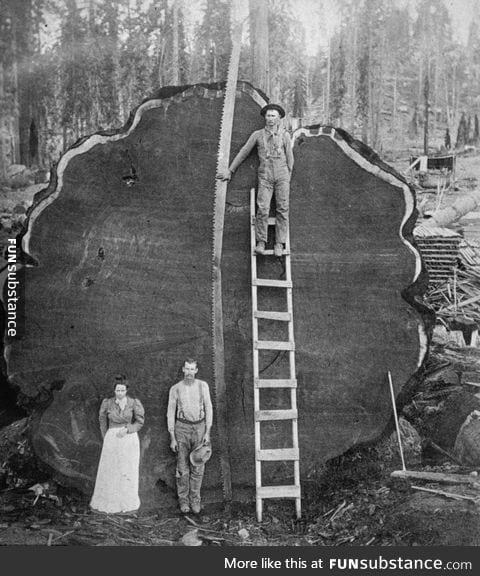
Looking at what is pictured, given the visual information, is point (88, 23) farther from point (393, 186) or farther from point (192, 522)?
point (192, 522)

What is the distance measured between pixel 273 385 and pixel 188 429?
671 millimetres

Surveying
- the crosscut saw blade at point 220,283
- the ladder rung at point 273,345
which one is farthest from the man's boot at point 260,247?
the ladder rung at point 273,345

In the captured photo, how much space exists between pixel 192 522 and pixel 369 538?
4.01 ft

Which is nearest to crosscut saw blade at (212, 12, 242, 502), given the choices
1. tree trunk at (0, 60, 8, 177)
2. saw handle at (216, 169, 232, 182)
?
saw handle at (216, 169, 232, 182)

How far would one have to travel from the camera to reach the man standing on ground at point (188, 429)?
13.5 ft

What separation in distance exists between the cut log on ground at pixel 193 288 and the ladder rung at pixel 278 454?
0.53 ft

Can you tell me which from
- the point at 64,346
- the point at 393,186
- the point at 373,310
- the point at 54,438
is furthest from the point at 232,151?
the point at 54,438

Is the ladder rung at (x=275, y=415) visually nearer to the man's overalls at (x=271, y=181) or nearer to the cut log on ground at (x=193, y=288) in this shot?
the cut log on ground at (x=193, y=288)

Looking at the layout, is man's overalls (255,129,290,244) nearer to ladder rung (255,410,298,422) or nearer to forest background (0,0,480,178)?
forest background (0,0,480,178)

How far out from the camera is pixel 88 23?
4867 mm

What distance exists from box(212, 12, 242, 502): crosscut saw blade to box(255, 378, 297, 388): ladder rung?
0.89ft

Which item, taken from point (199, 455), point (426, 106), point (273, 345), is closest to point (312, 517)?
point (199, 455)

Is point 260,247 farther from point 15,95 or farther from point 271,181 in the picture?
point 15,95

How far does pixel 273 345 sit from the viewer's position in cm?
420
